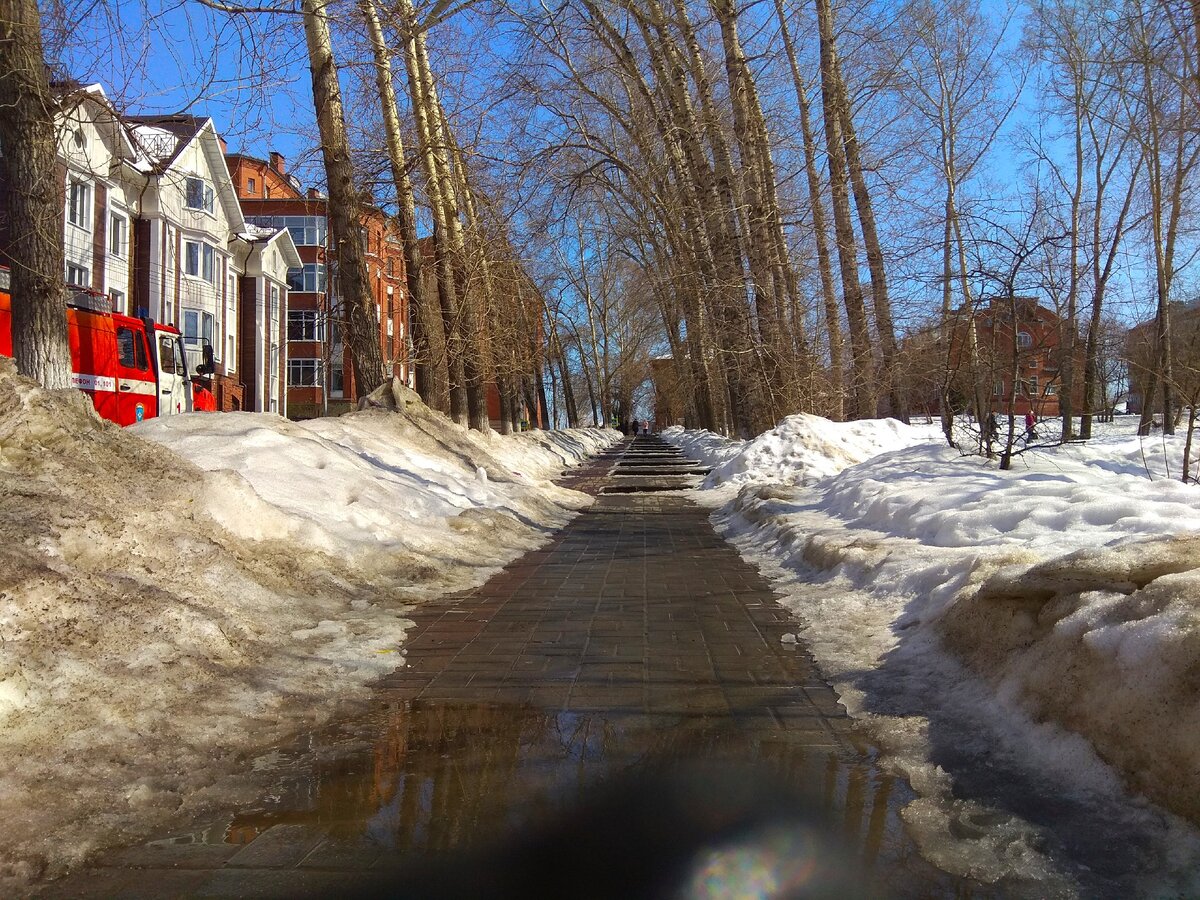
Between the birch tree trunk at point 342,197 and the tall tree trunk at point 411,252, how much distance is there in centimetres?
84

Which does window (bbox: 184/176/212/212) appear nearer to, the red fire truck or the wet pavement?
the red fire truck

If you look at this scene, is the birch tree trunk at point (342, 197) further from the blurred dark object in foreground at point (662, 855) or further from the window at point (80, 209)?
the window at point (80, 209)

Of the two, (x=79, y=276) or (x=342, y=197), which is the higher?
(x=79, y=276)

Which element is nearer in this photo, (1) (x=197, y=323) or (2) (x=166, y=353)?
(2) (x=166, y=353)

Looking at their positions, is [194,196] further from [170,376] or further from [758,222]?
[170,376]

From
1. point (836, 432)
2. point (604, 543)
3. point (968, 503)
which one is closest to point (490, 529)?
point (604, 543)

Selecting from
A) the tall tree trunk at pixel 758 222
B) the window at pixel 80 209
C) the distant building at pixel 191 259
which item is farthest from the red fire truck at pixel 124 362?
the tall tree trunk at pixel 758 222

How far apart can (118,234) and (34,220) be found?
1059 inches

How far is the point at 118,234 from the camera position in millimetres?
31266

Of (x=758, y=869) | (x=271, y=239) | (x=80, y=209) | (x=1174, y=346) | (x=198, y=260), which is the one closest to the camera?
(x=758, y=869)

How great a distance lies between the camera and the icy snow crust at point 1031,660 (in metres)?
2.79

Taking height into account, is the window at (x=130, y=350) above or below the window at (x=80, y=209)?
below

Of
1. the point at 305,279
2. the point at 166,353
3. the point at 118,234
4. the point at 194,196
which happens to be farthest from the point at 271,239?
the point at 194,196

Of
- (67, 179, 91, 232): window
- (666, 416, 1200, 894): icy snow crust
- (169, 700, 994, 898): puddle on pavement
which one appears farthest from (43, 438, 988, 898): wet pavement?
(67, 179, 91, 232): window
